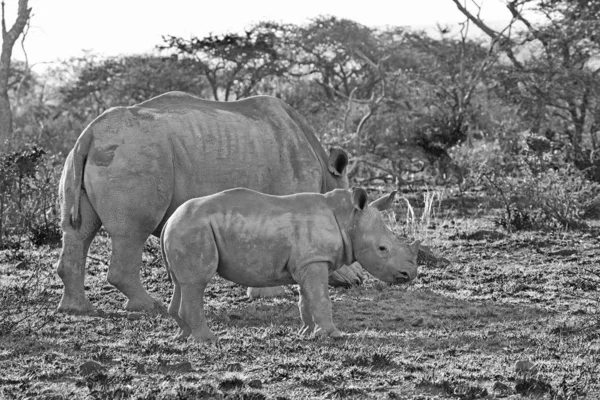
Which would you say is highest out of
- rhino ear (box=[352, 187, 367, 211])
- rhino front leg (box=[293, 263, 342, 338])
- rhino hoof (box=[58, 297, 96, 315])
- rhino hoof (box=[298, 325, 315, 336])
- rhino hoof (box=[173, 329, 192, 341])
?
rhino ear (box=[352, 187, 367, 211])

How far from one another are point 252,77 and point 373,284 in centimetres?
2081

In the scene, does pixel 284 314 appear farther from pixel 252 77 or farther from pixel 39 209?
pixel 252 77

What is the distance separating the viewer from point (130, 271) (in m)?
8.53

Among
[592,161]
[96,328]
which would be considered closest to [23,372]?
[96,328]

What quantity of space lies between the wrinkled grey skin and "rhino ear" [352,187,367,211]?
1.89 metres

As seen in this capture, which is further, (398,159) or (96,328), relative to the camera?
(398,159)

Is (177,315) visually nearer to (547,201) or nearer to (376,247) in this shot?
(376,247)

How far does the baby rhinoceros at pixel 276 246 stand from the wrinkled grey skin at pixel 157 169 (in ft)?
4.24

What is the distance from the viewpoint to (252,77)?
3022cm

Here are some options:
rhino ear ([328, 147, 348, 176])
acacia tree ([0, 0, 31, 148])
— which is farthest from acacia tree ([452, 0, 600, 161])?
rhino ear ([328, 147, 348, 176])

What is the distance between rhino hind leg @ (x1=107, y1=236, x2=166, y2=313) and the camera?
8.47 metres

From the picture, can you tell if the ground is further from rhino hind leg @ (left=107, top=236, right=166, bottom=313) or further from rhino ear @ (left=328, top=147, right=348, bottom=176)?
rhino ear @ (left=328, top=147, right=348, bottom=176)

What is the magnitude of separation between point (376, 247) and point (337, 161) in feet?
7.16

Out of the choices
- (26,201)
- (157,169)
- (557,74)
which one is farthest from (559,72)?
(157,169)
